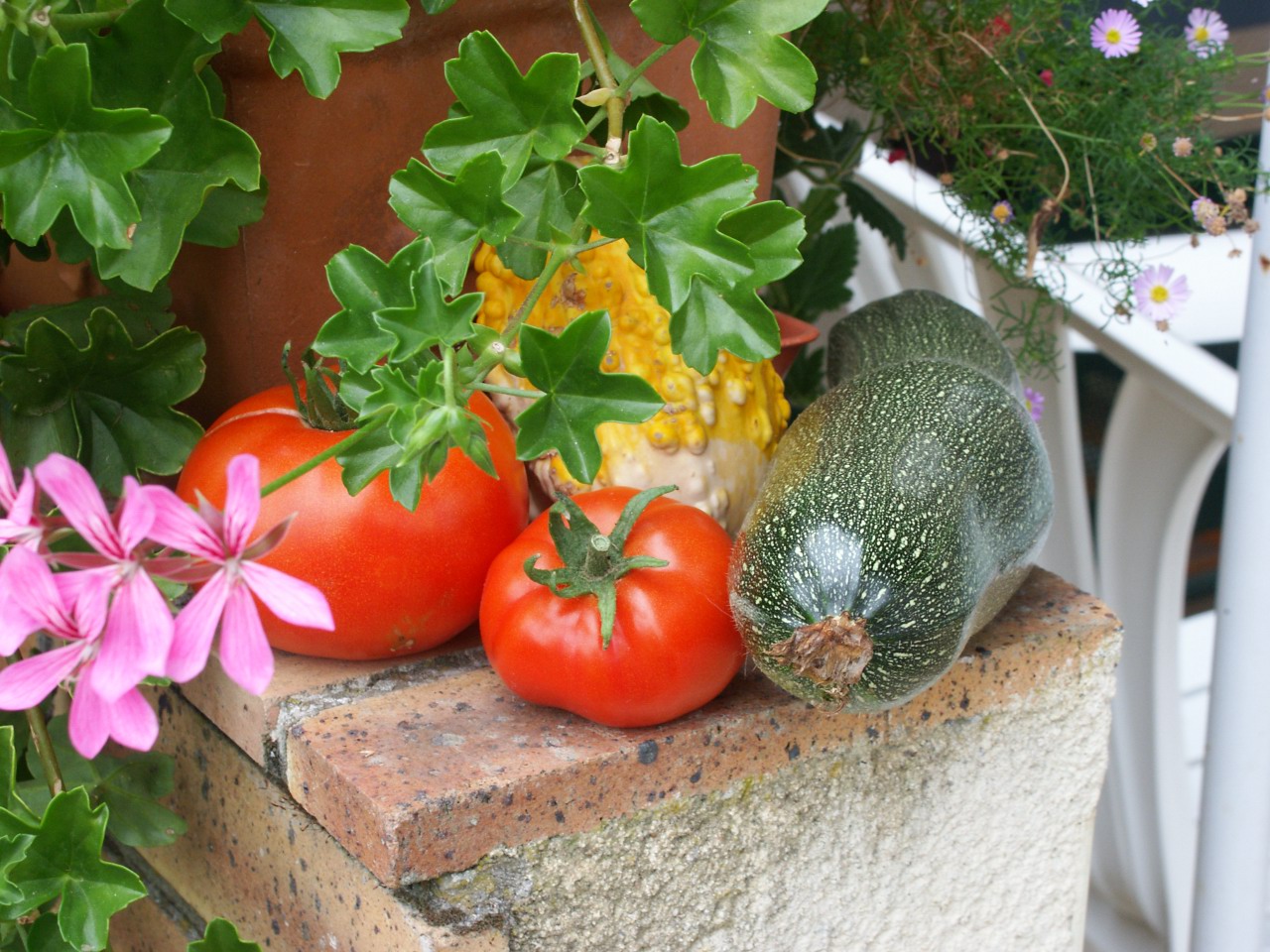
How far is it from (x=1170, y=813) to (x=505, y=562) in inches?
36.1

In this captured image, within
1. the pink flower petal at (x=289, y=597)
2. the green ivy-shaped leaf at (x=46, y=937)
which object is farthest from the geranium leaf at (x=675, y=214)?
the green ivy-shaped leaf at (x=46, y=937)

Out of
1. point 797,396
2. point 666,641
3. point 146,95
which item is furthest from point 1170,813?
point 146,95

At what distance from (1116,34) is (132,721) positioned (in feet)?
2.70

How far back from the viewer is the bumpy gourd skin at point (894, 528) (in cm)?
65

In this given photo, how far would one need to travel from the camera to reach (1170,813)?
4.40 feet

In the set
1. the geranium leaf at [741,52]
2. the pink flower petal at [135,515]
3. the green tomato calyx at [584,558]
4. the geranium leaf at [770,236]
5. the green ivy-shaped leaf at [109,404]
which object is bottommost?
the green tomato calyx at [584,558]

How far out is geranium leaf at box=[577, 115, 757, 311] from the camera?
1.95 feet

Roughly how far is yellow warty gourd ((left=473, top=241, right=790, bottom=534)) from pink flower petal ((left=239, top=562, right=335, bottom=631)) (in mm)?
396

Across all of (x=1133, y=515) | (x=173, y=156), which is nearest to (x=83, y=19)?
(x=173, y=156)

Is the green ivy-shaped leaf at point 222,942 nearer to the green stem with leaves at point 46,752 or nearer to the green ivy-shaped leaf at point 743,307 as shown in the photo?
the green stem with leaves at point 46,752

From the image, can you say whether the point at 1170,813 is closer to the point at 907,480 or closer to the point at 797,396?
the point at 797,396

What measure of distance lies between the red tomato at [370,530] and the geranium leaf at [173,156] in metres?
0.13

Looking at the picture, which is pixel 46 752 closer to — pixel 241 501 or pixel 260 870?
pixel 260 870

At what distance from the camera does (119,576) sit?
0.44 metres
